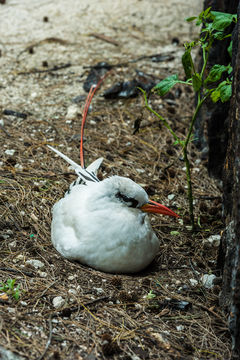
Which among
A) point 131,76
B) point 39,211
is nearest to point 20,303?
point 39,211

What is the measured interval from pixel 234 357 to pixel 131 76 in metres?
4.44

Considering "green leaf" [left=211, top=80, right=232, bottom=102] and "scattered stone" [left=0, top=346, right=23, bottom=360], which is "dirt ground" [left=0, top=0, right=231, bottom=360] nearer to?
"scattered stone" [left=0, top=346, right=23, bottom=360]

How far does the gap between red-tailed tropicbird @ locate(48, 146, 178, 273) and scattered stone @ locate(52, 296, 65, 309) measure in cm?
45

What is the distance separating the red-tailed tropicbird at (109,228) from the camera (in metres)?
3.13

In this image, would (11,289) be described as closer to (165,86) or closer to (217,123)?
(165,86)

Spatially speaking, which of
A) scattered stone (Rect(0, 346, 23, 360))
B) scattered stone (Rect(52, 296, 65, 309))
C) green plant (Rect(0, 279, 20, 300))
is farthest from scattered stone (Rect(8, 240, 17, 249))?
scattered stone (Rect(0, 346, 23, 360))

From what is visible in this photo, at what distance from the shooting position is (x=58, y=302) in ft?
9.11

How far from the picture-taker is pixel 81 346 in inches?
96.8

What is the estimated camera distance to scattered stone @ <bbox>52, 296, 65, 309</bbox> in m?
2.76

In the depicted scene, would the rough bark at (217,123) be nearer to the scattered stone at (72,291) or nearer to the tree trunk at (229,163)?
the tree trunk at (229,163)

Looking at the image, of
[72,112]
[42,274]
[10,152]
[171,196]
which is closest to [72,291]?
[42,274]

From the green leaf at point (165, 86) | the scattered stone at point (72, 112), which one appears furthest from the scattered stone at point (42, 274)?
the scattered stone at point (72, 112)

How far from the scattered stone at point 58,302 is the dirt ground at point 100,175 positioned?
0.02 meters

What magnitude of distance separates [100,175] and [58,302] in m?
1.86
